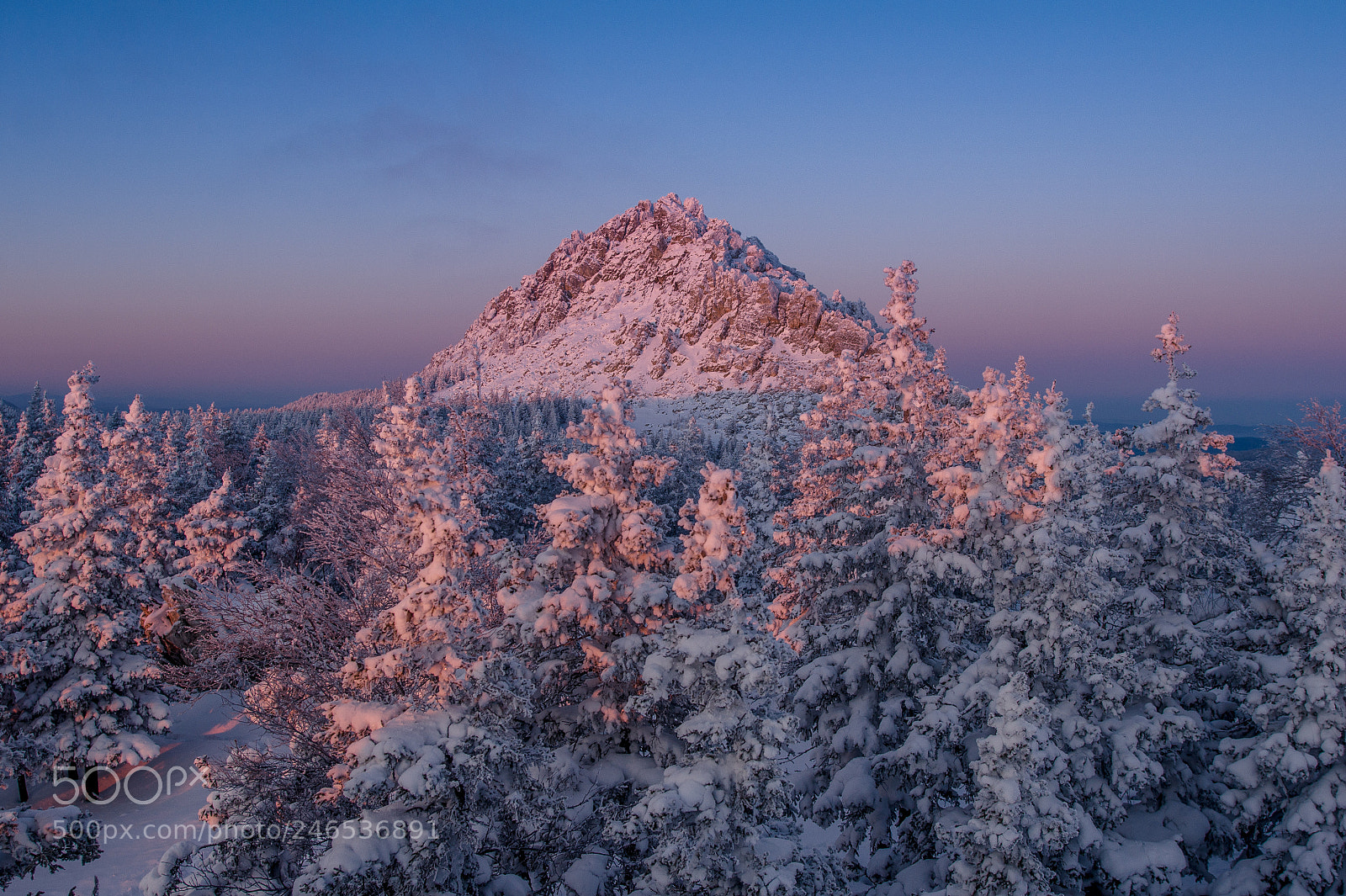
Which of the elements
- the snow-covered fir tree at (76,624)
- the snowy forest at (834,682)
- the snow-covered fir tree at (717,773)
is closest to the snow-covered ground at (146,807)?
the snow-covered fir tree at (76,624)

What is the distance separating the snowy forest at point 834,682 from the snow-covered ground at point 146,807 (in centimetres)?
510

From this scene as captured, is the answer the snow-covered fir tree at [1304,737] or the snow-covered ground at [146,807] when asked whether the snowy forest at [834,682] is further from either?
the snow-covered ground at [146,807]

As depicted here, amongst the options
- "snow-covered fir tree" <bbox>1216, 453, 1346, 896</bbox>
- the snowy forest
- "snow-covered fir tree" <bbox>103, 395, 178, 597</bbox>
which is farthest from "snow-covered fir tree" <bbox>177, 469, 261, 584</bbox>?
"snow-covered fir tree" <bbox>1216, 453, 1346, 896</bbox>

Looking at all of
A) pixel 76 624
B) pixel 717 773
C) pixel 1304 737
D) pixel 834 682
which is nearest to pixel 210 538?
pixel 76 624

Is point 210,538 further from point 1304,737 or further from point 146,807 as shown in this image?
point 1304,737

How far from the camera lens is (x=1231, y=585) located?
47.0ft

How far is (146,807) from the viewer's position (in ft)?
73.7

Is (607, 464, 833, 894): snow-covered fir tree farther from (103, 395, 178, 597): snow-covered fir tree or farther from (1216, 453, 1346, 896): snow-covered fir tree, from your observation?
(103, 395, 178, 597): snow-covered fir tree

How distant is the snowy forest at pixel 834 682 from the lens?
9.51m

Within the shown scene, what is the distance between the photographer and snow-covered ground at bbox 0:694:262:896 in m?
17.6

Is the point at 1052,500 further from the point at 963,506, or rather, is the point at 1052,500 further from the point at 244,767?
the point at 244,767

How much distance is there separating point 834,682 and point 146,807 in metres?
22.6

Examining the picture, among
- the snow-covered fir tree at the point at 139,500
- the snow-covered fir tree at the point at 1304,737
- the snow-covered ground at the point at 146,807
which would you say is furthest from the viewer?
the snow-covered fir tree at the point at 139,500

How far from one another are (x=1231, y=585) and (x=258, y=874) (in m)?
18.1
